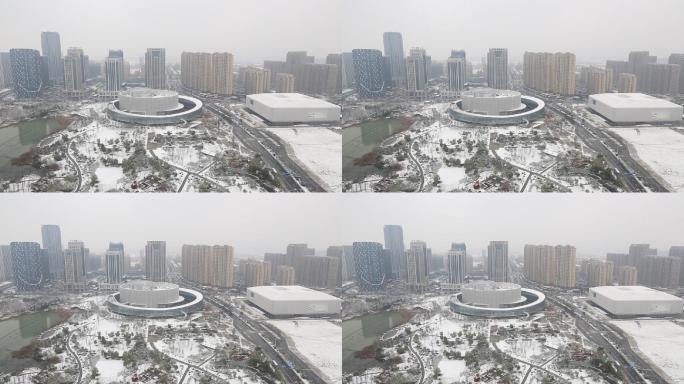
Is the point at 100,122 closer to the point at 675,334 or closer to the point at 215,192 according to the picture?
the point at 215,192

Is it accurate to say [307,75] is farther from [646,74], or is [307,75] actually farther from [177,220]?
[646,74]

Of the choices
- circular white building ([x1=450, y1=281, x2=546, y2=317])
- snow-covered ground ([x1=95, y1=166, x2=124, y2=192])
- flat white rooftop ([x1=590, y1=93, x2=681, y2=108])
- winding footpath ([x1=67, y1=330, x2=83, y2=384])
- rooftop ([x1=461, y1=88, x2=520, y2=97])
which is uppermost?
rooftop ([x1=461, y1=88, x2=520, y2=97])

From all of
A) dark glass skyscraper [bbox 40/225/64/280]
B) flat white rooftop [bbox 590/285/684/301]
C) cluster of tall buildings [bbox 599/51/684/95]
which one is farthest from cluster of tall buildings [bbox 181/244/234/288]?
cluster of tall buildings [bbox 599/51/684/95]

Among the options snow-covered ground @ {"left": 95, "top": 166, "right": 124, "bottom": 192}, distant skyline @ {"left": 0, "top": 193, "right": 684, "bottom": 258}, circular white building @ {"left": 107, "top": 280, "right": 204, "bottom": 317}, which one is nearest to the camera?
snow-covered ground @ {"left": 95, "top": 166, "right": 124, "bottom": 192}

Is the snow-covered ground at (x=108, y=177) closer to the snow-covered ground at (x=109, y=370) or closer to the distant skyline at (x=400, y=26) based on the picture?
the distant skyline at (x=400, y=26)

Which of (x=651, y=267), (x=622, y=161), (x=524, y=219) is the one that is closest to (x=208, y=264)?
(x=524, y=219)

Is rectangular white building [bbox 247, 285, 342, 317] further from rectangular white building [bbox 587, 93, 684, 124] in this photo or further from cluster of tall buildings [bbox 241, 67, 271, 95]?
rectangular white building [bbox 587, 93, 684, 124]
